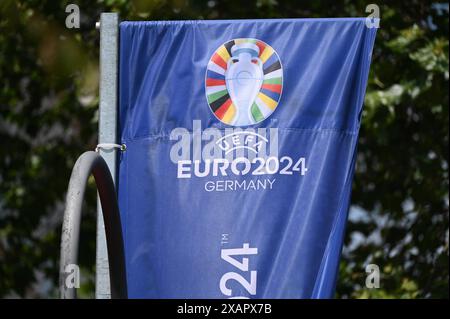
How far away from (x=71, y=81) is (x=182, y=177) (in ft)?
19.9

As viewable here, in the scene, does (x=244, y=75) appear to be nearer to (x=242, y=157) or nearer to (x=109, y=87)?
(x=242, y=157)

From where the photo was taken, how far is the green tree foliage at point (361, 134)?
10.5 meters

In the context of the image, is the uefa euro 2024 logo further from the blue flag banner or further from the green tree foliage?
the green tree foliage

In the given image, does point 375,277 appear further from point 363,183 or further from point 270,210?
point 363,183

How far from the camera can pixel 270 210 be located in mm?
6148

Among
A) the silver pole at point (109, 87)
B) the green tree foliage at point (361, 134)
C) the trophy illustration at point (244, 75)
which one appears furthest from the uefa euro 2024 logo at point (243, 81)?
the green tree foliage at point (361, 134)

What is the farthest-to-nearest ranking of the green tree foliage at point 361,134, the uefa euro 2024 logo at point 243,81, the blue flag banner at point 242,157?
the green tree foliage at point 361,134 → the uefa euro 2024 logo at point 243,81 → the blue flag banner at point 242,157

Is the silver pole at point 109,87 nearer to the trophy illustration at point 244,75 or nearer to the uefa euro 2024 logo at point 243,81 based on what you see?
the uefa euro 2024 logo at point 243,81

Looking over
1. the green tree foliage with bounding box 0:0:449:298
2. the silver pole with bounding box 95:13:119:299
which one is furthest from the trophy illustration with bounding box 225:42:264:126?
the green tree foliage with bounding box 0:0:449:298

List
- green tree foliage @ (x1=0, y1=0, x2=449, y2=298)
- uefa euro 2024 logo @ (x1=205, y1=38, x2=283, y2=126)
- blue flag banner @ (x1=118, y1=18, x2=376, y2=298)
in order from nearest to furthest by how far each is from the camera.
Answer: blue flag banner @ (x1=118, y1=18, x2=376, y2=298) → uefa euro 2024 logo @ (x1=205, y1=38, x2=283, y2=126) → green tree foliage @ (x1=0, y1=0, x2=449, y2=298)

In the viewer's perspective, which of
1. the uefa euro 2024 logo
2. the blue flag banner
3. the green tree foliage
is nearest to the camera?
the blue flag banner

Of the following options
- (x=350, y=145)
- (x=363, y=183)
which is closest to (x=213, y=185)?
(x=350, y=145)

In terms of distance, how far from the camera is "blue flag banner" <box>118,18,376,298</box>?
241 inches

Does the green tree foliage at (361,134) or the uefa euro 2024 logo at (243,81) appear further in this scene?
the green tree foliage at (361,134)
